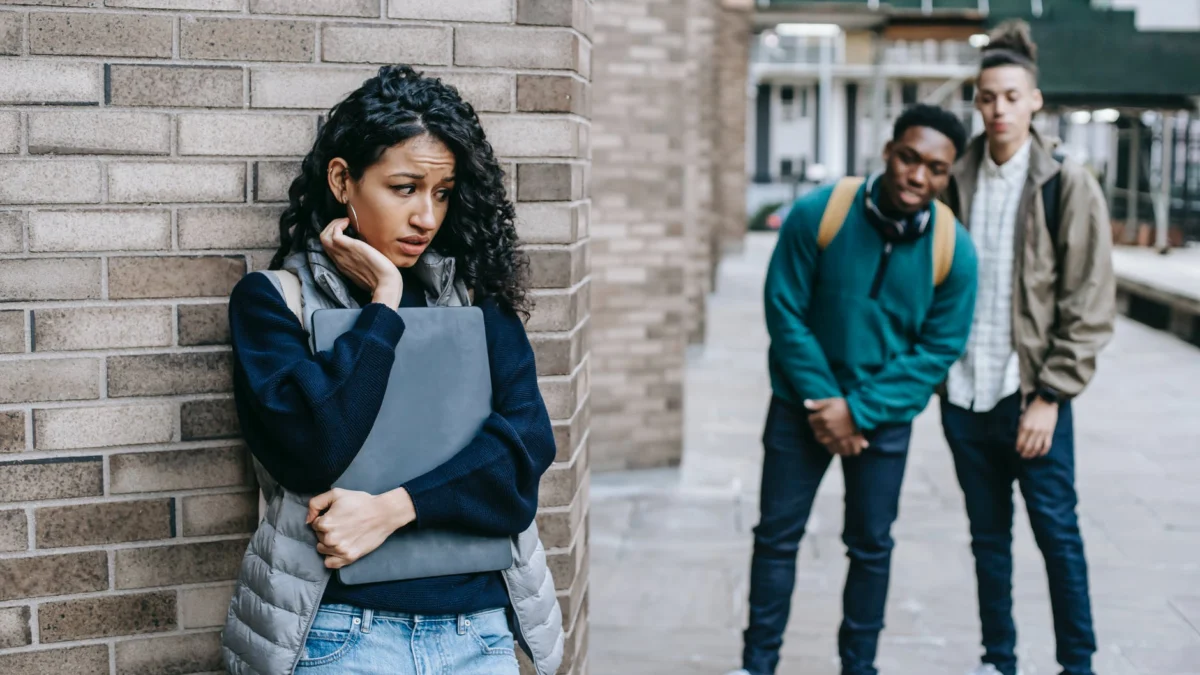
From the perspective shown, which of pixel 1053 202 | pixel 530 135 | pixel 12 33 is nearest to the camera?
pixel 12 33

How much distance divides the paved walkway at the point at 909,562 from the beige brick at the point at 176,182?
7.75 feet

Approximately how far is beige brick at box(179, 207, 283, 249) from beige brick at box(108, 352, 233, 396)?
0.23 metres

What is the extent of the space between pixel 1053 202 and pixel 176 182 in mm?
2591

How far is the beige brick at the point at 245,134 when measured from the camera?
270 centimetres

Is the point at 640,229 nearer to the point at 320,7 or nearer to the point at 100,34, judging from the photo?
the point at 320,7

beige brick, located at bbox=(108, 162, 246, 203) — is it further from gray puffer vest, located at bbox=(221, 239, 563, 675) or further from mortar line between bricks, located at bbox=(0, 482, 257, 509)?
mortar line between bricks, located at bbox=(0, 482, 257, 509)

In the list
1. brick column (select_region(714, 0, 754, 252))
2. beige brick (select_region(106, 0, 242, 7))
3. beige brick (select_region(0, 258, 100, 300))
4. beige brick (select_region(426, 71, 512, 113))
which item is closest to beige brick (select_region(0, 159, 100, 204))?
beige brick (select_region(0, 258, 100, 300))

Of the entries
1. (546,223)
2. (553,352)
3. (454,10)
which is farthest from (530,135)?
(553,352)

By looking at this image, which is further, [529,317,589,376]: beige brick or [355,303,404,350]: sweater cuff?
[529,317,589,376]: beige brick

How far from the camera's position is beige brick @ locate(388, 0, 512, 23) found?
9.10 feet

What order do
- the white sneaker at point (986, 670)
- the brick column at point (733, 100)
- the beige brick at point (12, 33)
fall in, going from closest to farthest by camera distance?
the beige brick at point (12, 33) < the white sneaker at point (986, 670) < the brick column at point (733, 100)

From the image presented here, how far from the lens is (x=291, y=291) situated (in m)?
2.34

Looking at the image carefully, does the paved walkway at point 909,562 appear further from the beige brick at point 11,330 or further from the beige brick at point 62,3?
the beige brick at point 62,3

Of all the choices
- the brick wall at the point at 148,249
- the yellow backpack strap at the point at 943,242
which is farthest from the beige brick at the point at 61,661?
the yellow backpack strap at the point at 943,242
